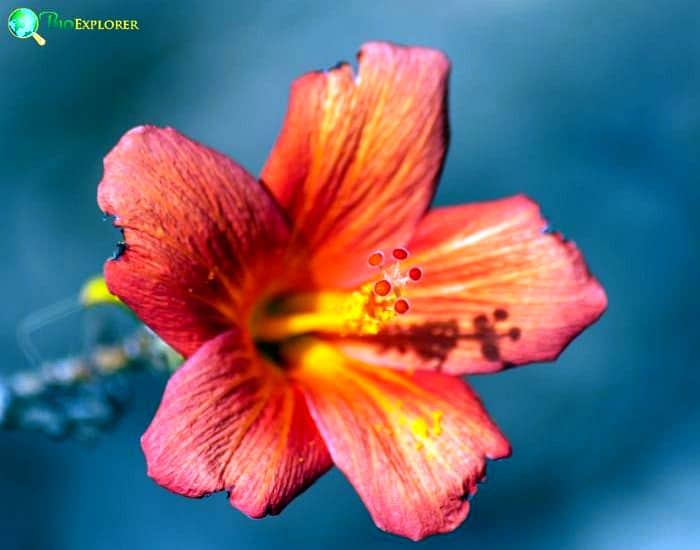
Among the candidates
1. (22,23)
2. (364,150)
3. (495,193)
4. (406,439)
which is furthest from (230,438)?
(495,193)

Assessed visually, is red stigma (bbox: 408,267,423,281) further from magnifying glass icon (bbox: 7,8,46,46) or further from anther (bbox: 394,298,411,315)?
magnifying glass icon (bbox: 7,8,46,46)

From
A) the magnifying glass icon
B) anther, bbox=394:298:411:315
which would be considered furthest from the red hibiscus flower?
the magnifying glass icon

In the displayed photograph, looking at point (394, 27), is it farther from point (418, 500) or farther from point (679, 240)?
point (418, 500)

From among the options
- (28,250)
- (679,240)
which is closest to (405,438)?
(28,250)

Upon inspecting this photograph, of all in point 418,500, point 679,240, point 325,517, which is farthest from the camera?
point 679,240

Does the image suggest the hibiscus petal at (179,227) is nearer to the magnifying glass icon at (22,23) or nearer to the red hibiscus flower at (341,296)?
the red hibiscus flower at (341,296)

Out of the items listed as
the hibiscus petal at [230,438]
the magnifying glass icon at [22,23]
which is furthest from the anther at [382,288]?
the magnifying glass icon at [22,23]
